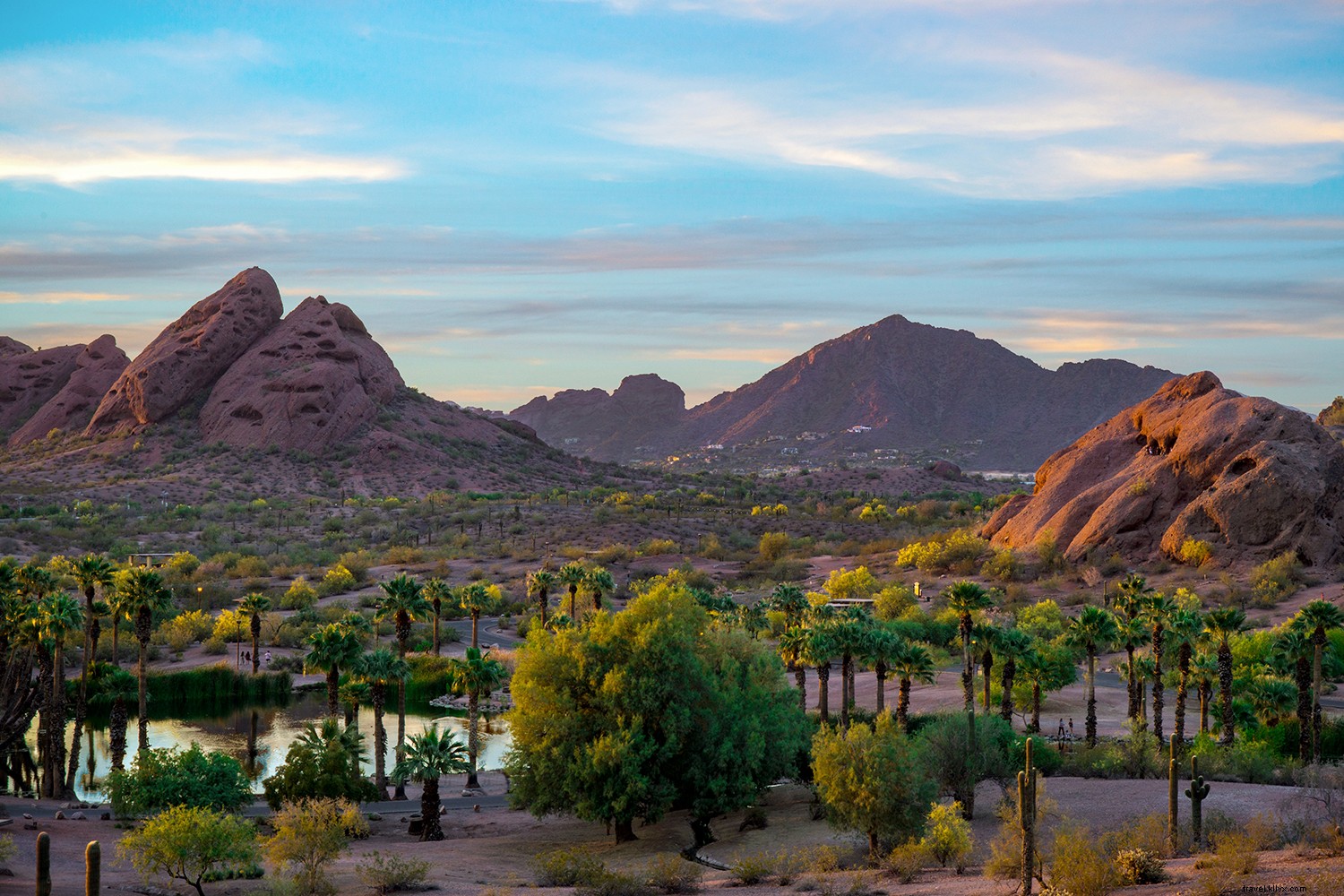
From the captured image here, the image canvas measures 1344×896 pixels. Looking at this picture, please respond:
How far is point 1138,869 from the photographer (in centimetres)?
2484

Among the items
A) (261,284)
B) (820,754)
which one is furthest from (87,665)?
(261,284)

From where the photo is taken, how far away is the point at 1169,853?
2789cm

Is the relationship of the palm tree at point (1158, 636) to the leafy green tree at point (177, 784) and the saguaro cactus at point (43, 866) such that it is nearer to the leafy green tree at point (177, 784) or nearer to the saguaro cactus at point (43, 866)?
the leafy green tree at point (177, 784)

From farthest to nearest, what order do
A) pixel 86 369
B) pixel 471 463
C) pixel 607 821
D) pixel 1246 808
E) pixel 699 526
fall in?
1. pixel 86 369
2. pixel 471 463
3. pixel 699 526
4. pixel 607 821
5. pixel 1246 808

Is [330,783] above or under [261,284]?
under

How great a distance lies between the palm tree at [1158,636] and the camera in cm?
4208

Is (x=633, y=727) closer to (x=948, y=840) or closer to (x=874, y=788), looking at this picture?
(x=874, y=788)

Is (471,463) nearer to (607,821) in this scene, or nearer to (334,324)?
(334,324)

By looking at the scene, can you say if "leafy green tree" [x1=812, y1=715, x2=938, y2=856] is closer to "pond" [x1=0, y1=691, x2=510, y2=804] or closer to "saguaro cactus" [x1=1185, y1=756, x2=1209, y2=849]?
"saguaro cactus" [x1=1185, y1=756, x2=1209, y2=849]

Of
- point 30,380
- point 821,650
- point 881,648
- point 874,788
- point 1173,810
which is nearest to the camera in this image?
point 1173,810

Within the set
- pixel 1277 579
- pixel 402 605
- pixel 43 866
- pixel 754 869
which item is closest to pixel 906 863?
pixel 754 869

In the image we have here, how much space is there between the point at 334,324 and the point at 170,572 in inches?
2593

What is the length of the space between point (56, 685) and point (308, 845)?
53.8 ft

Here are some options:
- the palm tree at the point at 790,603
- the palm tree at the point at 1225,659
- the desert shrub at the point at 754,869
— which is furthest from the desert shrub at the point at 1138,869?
the palm tree at the point at 790,603
